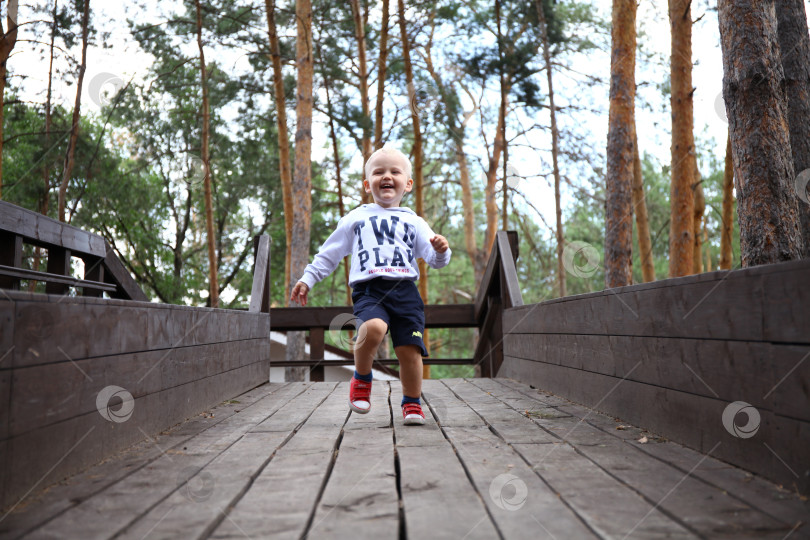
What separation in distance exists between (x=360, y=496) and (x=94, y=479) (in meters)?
0.85

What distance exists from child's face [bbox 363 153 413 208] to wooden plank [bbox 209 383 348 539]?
1263 mm

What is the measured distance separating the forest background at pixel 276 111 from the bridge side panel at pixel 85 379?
1094 cm

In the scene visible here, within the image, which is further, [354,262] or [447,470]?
[354,262]

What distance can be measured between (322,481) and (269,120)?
57.1 feet

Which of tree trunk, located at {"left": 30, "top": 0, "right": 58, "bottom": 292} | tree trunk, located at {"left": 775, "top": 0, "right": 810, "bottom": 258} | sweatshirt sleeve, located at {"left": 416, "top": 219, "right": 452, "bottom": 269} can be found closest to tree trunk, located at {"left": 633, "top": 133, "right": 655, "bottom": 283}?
tree trunk, located at {"left": 775, "top": 0, "right": 810, "bottom": 258}

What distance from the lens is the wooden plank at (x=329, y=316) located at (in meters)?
7.10

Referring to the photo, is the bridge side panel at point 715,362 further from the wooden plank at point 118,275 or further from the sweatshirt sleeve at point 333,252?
the wooden plank at point 118,275

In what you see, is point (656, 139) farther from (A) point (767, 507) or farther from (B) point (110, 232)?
(B) point (110, 232)

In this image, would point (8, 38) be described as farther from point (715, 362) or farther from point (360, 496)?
point (715, 362)

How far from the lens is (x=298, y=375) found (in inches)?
434

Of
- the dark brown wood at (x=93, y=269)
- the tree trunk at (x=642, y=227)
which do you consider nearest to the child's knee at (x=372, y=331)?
the dark brown wood at (x=93, y=269)

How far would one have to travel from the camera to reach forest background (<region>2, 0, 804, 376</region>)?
49.8 ft

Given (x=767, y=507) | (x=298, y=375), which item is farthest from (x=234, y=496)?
(x=298, y=375)

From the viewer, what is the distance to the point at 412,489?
6.24ft
